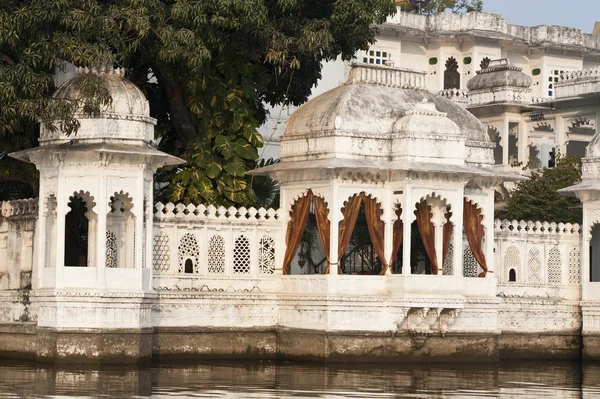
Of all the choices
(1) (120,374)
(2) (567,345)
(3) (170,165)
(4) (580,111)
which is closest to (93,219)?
(3) (170,165)

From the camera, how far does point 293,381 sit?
22.5m

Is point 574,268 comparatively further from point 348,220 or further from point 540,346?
point 348,220

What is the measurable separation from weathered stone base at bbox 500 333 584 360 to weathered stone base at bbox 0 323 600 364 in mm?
1143

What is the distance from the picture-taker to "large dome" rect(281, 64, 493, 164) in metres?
26.1

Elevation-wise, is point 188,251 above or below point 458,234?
below

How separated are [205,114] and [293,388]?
293 inches

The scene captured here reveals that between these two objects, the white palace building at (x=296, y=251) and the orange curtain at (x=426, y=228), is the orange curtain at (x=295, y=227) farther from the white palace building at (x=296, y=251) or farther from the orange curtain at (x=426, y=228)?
the orange curtain at (x=426, y=228)

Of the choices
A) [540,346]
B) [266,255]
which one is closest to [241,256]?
[266,255]

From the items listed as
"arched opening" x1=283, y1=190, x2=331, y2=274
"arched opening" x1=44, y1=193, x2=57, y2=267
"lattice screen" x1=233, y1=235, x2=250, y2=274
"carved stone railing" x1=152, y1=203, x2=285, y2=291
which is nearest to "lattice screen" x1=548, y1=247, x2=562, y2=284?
"arched opening" x1=283, y1=190, x2=331, y2=274

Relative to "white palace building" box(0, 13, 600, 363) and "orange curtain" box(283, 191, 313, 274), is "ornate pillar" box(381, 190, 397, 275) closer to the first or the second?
"white palace building" box(0, 13, 600, 363)

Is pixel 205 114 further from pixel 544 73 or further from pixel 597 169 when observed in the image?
pixel 544 73

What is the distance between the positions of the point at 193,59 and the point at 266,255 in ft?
13.4

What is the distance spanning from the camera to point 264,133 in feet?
127

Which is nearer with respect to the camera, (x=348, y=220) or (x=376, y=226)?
(x=348, y=220)
